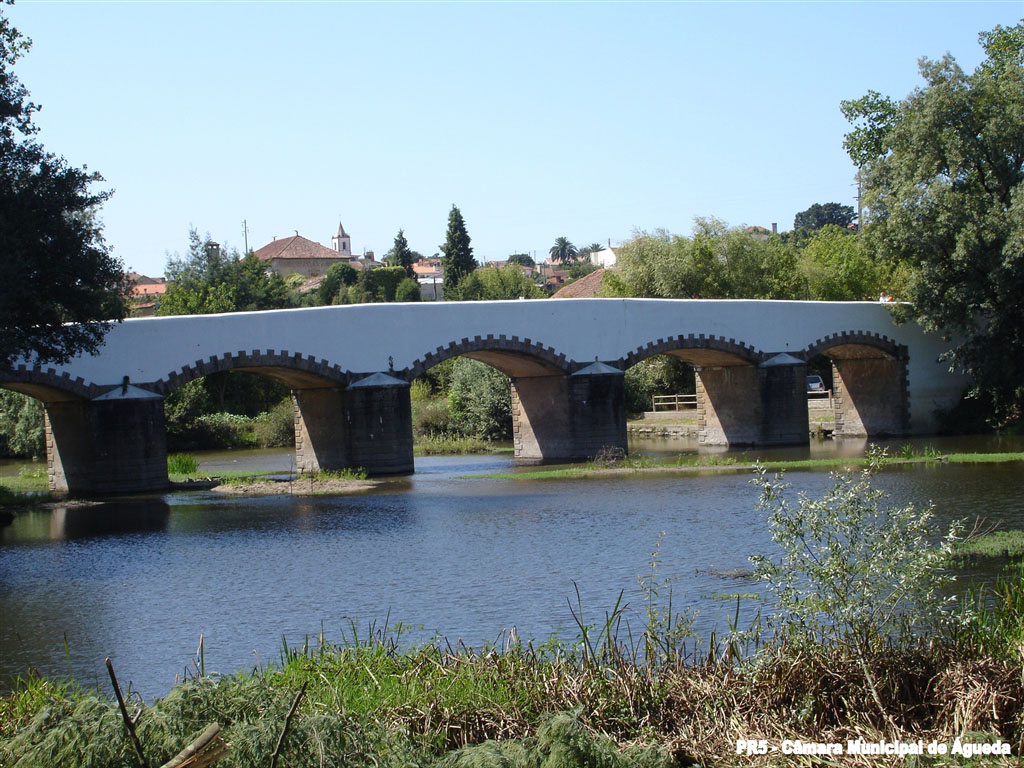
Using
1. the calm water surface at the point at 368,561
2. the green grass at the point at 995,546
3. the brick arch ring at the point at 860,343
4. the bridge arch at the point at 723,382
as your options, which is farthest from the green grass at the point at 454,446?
the green grass at the point at 995,546

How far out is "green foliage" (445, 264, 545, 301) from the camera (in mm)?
67375

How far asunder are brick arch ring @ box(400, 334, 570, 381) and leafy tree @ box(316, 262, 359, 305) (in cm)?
4827

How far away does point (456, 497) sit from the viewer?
69.6 ft

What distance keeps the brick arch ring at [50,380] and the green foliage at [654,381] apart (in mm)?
23307

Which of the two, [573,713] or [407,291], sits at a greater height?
[407,291]

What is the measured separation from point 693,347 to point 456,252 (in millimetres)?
47076

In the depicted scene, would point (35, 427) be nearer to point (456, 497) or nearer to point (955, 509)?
point (456, 497)

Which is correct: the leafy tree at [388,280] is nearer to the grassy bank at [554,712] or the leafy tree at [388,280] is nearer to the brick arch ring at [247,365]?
the brick arch ring at [247,365]

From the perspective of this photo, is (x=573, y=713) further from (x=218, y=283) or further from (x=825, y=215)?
(x=825, y=215)

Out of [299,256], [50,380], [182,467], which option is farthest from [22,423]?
[299,256]

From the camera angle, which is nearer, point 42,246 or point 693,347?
point 42,246

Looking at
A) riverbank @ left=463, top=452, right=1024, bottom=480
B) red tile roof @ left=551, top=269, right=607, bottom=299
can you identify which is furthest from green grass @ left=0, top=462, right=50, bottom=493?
red tile roof @ left=551, top=269, right=607, bottom=299

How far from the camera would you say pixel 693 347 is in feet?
99.1

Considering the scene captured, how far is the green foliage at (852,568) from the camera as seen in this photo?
632cm
